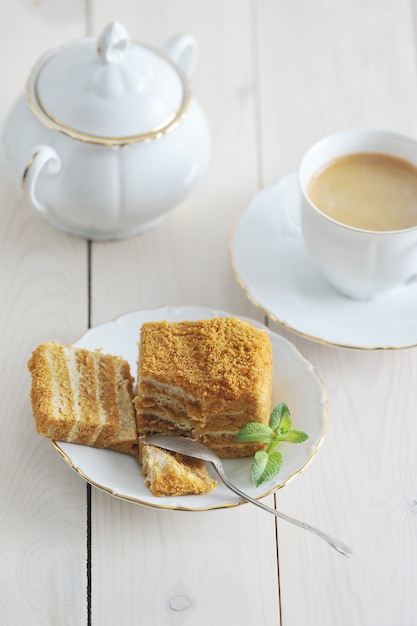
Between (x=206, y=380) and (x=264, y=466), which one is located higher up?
(x=206, y=380)

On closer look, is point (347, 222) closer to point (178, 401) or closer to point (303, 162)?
point (303, 162)

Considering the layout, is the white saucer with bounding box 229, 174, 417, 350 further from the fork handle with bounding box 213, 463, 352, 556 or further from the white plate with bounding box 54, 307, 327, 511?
the fork handle with bounding box 213, 463, 352, 556

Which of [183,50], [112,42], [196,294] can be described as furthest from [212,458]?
[183,50]

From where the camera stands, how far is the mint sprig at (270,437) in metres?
1.26

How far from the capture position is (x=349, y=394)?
147 centimetres

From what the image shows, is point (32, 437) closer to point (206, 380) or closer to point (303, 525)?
point (206, 380)

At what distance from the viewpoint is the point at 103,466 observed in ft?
4.22

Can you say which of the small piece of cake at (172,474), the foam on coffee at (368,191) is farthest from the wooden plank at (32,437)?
the foam on coffee at (368,191)

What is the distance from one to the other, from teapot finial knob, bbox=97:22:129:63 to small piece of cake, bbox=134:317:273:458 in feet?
1.63

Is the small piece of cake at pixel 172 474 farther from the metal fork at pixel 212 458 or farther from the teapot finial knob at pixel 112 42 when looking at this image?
the teapot finial knob at pixel 112 42

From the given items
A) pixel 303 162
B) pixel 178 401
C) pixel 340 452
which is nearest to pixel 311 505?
pixel 340 452

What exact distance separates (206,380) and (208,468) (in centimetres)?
15

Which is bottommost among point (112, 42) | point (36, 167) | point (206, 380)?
point (206, 380)

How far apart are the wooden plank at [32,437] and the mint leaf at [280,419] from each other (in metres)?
0.31
